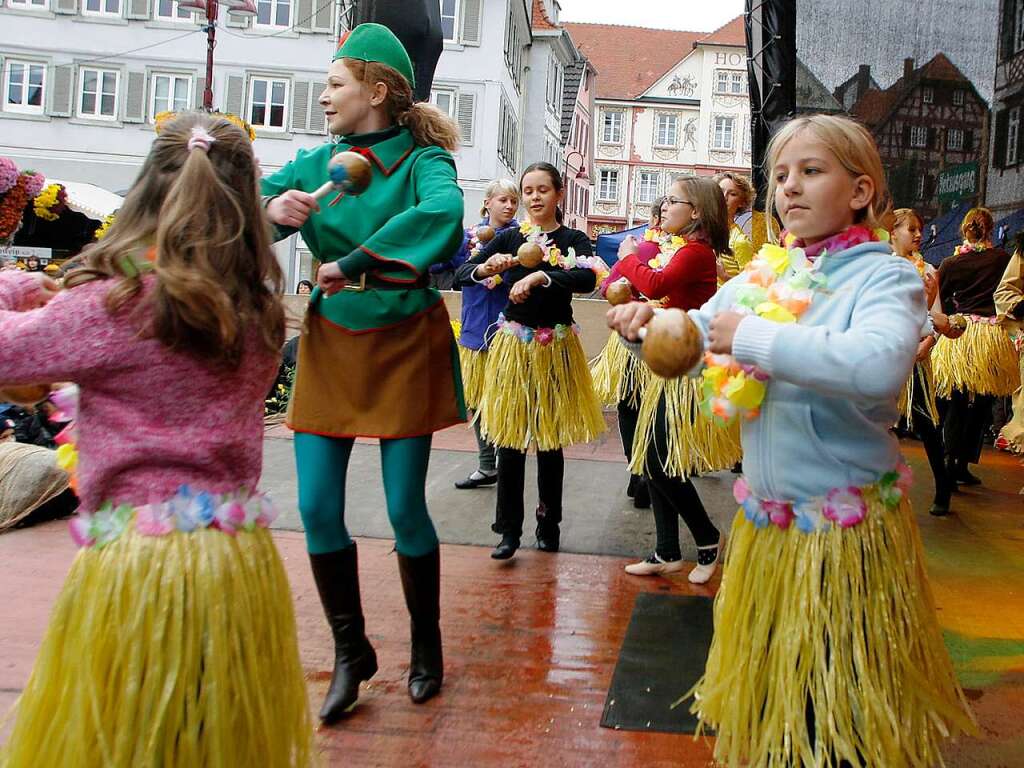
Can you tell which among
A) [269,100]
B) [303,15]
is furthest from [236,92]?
[303,15]

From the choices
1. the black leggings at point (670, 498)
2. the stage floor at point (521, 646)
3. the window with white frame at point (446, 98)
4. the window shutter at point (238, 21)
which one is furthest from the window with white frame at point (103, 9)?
the black leggings at point (670, 498)

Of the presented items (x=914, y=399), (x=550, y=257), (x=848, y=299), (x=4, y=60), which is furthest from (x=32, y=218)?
(x=4, y=60)

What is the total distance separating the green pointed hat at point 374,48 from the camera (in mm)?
3135

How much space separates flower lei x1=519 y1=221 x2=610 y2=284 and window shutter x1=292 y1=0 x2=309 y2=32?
25401mm

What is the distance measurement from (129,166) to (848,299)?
95.1 ft

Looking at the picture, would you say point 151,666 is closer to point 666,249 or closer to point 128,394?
point 128,394

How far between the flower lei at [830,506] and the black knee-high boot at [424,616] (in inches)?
45.5

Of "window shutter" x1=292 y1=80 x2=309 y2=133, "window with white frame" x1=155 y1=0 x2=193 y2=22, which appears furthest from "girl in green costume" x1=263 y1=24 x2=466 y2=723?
"window with white frame" x1=155 y1=0 x2=193 y2=22

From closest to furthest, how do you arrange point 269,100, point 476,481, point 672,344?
point 672,344 < point 476,481 < point 269,100

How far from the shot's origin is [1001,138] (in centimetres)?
595

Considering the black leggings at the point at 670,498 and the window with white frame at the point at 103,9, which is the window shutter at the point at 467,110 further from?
the black leggings at the point at 670,498

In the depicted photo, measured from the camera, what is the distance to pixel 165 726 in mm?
1797

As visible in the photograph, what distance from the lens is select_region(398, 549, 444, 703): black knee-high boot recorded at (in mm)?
3139

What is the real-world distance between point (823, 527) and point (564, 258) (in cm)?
280
